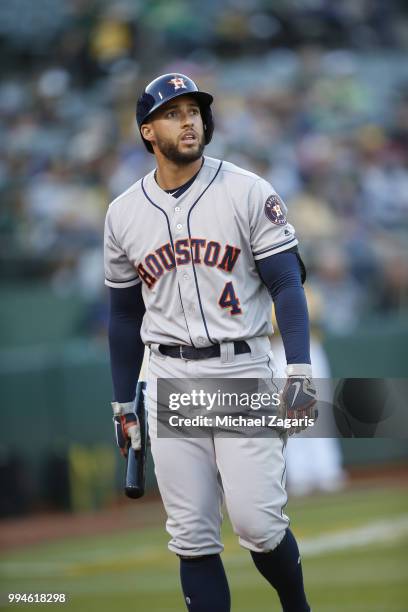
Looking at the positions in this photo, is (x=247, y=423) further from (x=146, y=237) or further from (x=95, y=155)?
(x=95, y=155)

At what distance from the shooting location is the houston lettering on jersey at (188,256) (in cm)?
429

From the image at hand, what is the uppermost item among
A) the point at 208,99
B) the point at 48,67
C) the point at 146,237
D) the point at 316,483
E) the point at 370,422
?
the point at 48,67

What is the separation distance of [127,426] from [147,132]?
1142mm

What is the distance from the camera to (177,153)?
14.2ft

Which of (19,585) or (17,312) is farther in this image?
(17,312)

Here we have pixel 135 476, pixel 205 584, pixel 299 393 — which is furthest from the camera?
pixel 135 476

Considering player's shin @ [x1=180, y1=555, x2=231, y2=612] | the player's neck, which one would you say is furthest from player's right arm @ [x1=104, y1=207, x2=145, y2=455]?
player's shin @ [x1=180, y1=555, x2=231, y2=612]

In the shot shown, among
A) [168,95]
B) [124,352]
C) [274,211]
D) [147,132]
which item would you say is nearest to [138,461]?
[124,352]

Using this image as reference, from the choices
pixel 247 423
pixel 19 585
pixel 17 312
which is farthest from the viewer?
pixel 17 312

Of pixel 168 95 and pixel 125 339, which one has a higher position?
pixel 168 95

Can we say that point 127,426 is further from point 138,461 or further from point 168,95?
point 168,95

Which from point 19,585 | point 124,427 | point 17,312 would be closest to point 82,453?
point 17,312

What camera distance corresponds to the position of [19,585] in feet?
23.1

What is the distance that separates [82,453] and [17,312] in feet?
6.01
